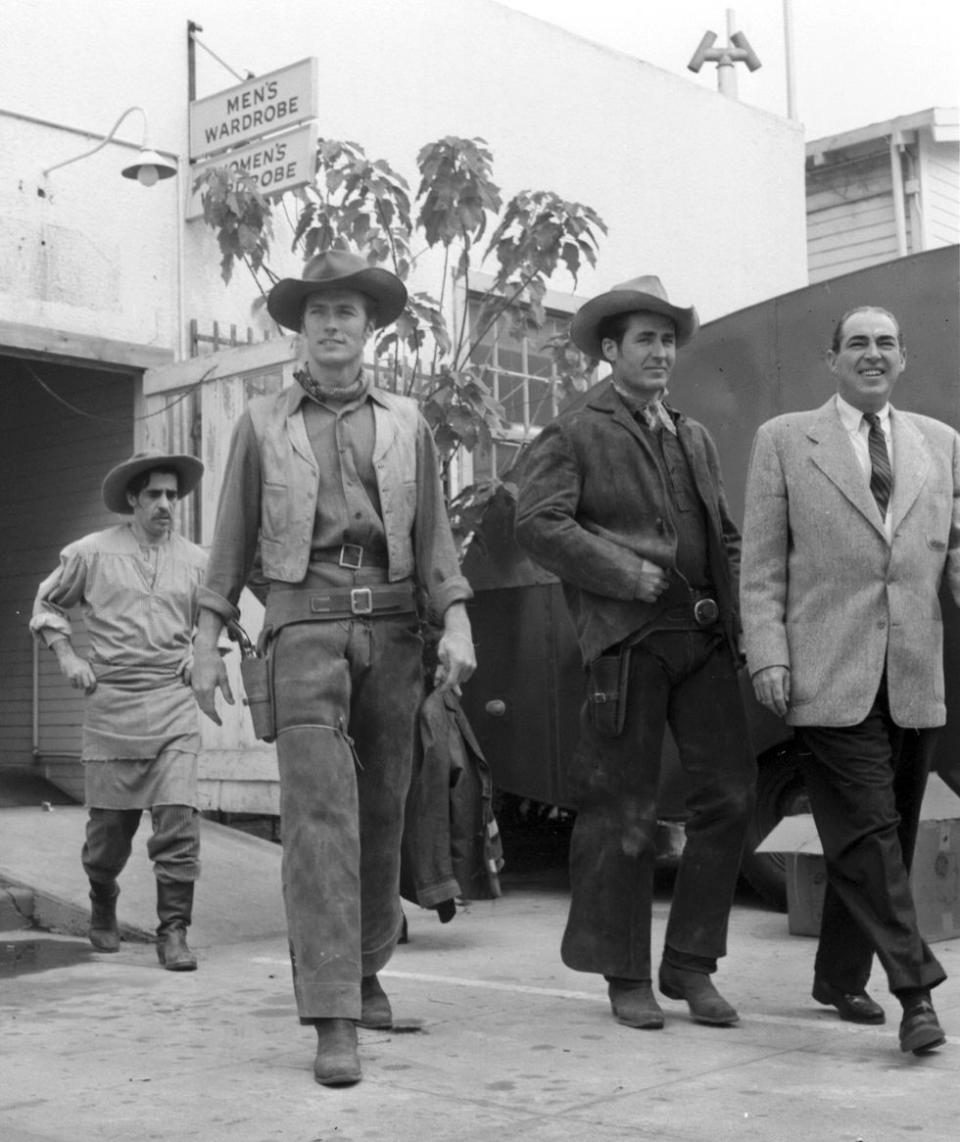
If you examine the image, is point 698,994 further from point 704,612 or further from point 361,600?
point 361,600

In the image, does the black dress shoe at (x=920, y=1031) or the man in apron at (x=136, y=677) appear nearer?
the black dress shoe at (x=920, y=1031)

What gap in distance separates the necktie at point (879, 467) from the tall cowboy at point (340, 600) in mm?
1155

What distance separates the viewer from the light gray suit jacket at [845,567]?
4723 mm

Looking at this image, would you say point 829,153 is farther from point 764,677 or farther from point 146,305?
point 764,677

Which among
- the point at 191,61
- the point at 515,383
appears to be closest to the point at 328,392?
the point at 191,61

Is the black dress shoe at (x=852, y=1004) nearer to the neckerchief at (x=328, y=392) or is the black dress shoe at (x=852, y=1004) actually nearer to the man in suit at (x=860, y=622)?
the man in suit at (x=860, y=622)

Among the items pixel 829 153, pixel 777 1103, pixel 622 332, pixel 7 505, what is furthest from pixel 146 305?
pixel 829 153

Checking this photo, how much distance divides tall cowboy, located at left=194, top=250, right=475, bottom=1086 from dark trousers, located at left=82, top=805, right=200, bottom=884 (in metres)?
2.08

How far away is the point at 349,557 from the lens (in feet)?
15.6

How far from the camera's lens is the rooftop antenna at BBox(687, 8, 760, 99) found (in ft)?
57.3

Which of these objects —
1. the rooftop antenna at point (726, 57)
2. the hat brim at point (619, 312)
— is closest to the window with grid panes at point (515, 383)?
the rooftop antenna at point (726, 57)

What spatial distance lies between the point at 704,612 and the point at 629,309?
922 millimetres

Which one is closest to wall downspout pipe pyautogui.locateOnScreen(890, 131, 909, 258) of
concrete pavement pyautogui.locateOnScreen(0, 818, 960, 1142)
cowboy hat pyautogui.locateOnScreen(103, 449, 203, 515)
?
cowboy hat pyautogui.locateOnScreen(103, 449, 203, 515)

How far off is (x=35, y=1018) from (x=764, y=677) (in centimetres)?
247
